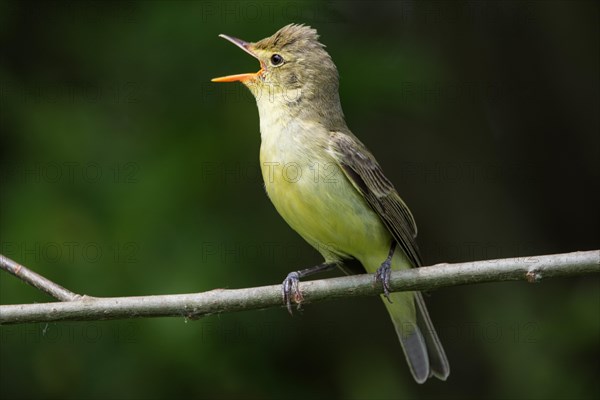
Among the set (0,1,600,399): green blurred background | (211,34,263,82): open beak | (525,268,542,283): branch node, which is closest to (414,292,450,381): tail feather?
(0,1,600,399): green blurred background

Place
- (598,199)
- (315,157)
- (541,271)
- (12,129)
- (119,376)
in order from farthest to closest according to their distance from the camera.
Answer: (598,199) → (12,129) → (119,376) → (315,157) → (541,271)

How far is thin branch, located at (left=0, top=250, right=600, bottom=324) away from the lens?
3.64 m

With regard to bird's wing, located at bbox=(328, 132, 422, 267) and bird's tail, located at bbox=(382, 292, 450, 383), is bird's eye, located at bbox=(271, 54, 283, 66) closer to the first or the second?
bird's wing, located at bbox=(328, 132, 422, 267)

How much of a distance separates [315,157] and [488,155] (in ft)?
8.36

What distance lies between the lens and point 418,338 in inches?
215

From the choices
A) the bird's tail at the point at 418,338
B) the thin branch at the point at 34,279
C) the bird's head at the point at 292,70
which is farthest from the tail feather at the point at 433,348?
the thin branch at the point at 34,279

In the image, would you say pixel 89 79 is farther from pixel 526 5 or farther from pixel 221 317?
pixel 526 5

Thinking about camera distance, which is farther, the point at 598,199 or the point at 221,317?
the point at 598,199

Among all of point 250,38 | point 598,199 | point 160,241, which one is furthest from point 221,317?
point 598,199

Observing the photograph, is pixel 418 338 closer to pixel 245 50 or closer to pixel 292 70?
pixel 292 70

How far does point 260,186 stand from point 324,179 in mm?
1782

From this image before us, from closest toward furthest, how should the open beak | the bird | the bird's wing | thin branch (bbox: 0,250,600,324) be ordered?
1. thin branch (bbox: 0,250,600,324)
2. the bird
3. the bird's wing
4. the open beak

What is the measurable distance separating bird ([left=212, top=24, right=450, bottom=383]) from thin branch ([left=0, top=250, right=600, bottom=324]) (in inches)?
12.7

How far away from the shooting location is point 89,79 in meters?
5.98
